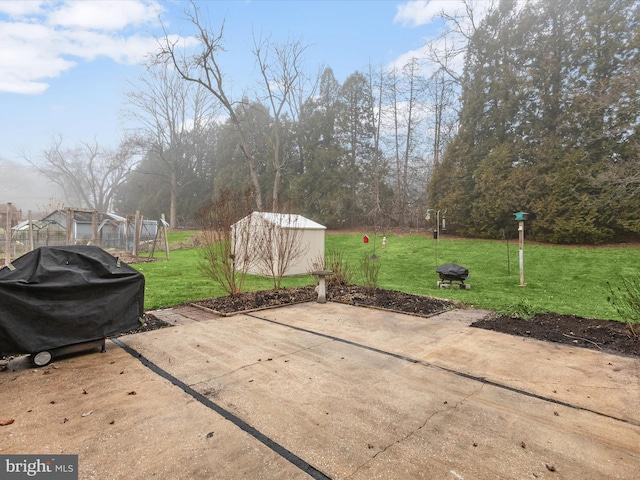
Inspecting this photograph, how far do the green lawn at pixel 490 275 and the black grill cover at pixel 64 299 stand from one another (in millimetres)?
2485

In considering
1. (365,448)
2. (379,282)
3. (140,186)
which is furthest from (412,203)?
(140,186)

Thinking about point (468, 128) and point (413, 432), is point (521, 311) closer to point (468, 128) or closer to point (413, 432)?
point (413, 432)

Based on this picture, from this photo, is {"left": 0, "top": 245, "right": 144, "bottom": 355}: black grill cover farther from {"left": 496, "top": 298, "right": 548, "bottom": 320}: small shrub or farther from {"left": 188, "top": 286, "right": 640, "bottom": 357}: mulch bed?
{"left": 496, "top": 298, "right": 548, "bottom": 320}: small shrub

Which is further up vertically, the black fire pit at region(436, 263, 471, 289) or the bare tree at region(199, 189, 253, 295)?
the bare tree at region(199, 189, 253, 295)

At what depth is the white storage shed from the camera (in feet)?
22.4

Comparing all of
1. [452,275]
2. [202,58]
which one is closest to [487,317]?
[452,275]

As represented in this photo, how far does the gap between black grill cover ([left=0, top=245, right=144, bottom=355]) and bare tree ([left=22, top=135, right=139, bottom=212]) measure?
39.3 metres

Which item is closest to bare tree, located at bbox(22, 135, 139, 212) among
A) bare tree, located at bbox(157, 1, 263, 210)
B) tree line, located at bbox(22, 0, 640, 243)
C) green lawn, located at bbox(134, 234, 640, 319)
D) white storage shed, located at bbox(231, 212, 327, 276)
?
tree line, located at bbox(22, 0, 640, 243)

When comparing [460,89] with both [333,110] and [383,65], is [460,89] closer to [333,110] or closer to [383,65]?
[383,65]

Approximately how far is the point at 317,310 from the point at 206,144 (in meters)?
31.4

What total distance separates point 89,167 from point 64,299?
1767 inches

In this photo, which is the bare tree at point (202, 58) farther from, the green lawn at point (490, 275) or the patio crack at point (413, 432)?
the patio crack at point (413, 432)

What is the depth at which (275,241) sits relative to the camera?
327 inches

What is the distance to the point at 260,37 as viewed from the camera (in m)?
20.3
